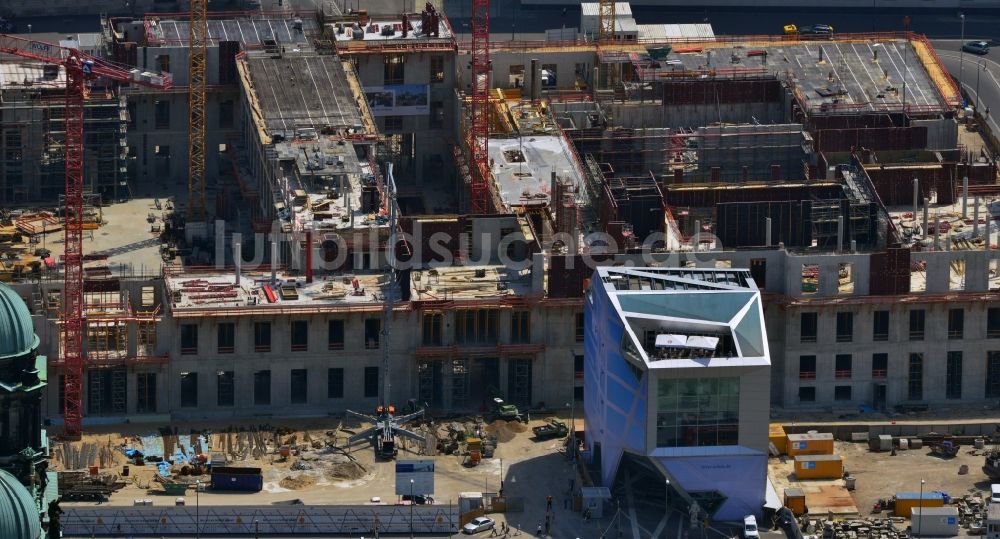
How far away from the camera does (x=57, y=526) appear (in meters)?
198

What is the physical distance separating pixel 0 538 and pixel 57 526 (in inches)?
330

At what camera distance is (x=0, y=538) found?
7475 inches

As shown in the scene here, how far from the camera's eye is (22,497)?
19212 cm

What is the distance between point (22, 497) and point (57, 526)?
633 cm

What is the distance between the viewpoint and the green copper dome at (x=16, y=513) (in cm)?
19050

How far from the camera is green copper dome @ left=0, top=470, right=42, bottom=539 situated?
190500mm

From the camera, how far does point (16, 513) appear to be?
19125 centimetres

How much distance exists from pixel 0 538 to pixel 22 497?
10.5 feet
